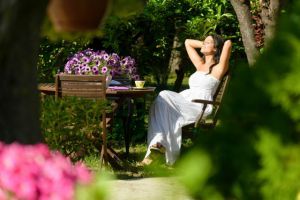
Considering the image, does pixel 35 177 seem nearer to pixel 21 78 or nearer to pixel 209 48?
pixel 21 78

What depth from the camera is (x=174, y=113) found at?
8383 mm

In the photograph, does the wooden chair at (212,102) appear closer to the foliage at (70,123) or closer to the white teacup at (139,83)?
the white teacup at (139,83)

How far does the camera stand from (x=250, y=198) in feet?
7.38

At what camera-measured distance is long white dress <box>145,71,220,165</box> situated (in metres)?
8.34

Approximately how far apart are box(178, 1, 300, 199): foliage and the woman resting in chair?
19.5ft

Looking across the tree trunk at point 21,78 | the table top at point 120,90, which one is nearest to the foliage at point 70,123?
the table top at point 120,90

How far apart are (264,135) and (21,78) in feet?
2.23

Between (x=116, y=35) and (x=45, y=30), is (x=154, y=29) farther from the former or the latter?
(x=45, y=30)

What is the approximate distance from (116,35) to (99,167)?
3.01m

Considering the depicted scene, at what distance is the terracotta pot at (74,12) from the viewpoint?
2.77m

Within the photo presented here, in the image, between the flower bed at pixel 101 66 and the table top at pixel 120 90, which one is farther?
the flower bed at pixel 101 66

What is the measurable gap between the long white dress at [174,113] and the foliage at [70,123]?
104cm

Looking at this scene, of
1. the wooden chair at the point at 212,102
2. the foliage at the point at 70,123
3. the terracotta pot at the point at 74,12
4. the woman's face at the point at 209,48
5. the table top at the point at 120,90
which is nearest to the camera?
the terracotta pot at the point at 74,12

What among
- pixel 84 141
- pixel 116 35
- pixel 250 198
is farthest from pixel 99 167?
pixel 250 198
